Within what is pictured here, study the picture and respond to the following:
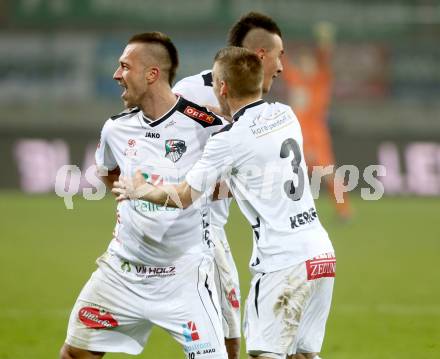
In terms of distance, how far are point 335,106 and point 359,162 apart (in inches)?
58.3

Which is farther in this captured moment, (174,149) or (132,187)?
(174,149)

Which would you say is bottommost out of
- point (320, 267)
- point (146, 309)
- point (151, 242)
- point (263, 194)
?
point (146, 309)

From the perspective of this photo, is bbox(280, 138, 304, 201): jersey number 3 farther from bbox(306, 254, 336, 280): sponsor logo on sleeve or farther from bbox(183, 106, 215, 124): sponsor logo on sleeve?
bbox(183, 106, 215, 124): sponsor logo on sleeve

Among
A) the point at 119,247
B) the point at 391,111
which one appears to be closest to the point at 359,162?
the point at 391,111

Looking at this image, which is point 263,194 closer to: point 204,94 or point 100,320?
point 100,320

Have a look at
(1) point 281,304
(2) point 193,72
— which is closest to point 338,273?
(1) point 281,304

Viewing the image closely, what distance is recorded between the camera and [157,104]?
5.48 metres

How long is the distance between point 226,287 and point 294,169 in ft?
4.41

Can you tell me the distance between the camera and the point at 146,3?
70.6 ft

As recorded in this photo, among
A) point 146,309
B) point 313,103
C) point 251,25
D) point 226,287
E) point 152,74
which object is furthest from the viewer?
point 313,103

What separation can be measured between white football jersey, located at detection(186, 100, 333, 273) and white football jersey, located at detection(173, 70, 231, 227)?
1007mm

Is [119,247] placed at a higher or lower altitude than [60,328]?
higher

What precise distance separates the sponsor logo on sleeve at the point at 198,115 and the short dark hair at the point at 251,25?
879 mm

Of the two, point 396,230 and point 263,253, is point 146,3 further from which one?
point 263,253
